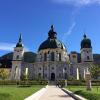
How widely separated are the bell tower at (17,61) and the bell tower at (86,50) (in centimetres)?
2782

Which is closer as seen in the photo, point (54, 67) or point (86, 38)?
point (54, 67)

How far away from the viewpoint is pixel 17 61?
10556 centimetres

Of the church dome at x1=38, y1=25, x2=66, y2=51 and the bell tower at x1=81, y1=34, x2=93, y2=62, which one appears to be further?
the bell tower at x1=81, y1=34, x2=93, y2=62

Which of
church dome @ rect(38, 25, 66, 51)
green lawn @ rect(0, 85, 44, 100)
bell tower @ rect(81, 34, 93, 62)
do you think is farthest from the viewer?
bell tower @ rect(81, 34, 93, 62)

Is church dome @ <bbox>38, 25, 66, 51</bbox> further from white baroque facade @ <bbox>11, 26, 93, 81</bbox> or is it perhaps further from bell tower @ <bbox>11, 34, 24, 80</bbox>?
bell tower @ <bbox>11, 34, 24, 80</bbox>

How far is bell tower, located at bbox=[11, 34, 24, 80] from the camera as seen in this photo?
101m

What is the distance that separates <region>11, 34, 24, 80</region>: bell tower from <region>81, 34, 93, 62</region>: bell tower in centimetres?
2782

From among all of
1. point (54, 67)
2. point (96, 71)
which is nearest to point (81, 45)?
point (54, 67)

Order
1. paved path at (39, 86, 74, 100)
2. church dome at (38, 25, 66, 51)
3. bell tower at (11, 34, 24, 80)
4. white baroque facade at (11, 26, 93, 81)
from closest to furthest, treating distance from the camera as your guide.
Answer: paved path at (39, 86, 74, 100), white baroque facade at (11, 26, 93, 81), bell tower at (11, 34, 24, 80), church dome at (38, 25, 66, 51)

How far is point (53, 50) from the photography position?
102 metres

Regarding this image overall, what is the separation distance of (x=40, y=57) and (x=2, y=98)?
8738cm

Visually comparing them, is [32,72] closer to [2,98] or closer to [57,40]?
[57,40]

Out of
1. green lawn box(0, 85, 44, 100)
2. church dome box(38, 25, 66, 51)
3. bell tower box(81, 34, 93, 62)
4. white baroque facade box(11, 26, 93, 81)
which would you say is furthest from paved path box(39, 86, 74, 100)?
bell tower box(81, 34, 93, 62)

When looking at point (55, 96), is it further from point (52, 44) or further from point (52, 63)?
point (52, 44)
